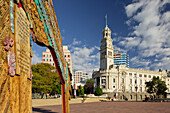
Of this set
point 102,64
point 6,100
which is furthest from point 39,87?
point 102,64

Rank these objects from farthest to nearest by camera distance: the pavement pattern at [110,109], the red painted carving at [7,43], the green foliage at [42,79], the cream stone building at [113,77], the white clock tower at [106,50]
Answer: the white clock tower at [106,50] → the cream stone building at [113,77] → the green foliage at [42,79] → the pavement pattern at [110,109] → the red painted carving at [7,43]

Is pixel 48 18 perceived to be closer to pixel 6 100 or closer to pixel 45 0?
pixel 45 0

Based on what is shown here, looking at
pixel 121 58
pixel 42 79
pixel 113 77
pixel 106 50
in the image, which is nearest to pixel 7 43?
pixel 42 79

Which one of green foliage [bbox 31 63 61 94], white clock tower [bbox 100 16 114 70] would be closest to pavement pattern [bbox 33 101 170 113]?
green foliage [bbox 31 63 61 94]

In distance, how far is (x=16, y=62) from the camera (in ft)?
8.70

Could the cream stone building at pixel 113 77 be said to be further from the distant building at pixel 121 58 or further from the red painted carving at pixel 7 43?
the distant building at pixel 121 58

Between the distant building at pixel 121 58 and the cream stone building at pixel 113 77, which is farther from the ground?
the distant building at pixel 121 58

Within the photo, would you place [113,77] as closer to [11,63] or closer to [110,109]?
[110,109]

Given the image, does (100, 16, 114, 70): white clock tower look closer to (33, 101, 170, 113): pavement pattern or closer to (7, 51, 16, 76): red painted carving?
(33, 101, 170, 113): pavement pattern

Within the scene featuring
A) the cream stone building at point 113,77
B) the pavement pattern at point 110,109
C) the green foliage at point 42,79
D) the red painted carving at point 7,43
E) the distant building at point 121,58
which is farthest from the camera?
the distant building at point 121,58

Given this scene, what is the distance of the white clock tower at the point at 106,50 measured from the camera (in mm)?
64500

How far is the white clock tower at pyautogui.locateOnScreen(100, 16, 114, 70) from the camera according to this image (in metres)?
64.5

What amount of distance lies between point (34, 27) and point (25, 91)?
174cm

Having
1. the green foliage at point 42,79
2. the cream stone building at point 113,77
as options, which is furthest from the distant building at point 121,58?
the green foliage at point 42,79
